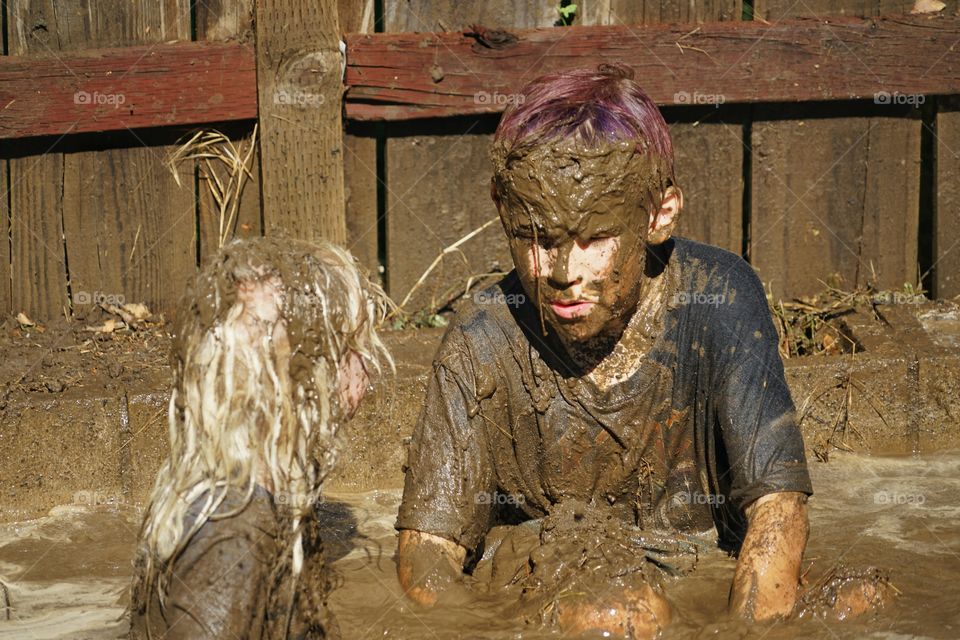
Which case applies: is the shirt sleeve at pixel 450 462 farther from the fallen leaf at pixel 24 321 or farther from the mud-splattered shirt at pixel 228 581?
the fallen leaf at pixel 24 321

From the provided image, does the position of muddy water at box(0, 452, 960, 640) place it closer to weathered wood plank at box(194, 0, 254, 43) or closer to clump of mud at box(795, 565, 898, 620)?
clump of mud at box(795, 565, 898, 620)

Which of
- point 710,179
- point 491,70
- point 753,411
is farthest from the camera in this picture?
point 710,179

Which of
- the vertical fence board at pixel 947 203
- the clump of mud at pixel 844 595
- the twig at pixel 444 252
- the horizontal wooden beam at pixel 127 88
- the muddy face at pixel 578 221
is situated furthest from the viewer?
the vertical fence board at pixel 947 203

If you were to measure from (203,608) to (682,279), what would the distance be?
2.16 metres

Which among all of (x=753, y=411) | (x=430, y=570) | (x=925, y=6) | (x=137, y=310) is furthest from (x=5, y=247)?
(x=925, y=6)

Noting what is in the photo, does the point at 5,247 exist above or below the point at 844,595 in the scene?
above

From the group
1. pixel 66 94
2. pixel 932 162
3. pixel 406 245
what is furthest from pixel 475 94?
pixel 932 162

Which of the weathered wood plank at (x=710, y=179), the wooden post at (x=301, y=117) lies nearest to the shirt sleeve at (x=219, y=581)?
the wooden post at (x=301, y=117)

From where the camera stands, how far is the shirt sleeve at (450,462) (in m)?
4.60

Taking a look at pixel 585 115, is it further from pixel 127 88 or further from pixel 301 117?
pixel 127 88

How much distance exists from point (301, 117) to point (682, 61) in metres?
1.77

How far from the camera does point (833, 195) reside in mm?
6824

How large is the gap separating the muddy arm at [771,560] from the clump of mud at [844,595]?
69mm

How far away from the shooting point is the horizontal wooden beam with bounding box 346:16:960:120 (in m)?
6.36
